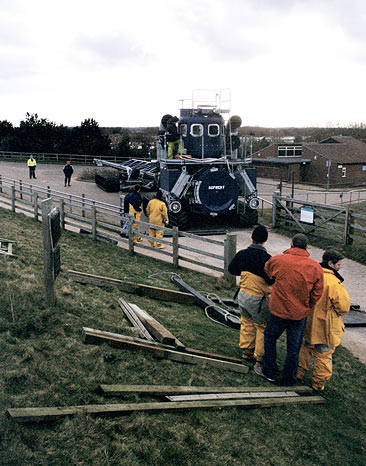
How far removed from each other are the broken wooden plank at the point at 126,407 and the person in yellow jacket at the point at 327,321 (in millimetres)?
608

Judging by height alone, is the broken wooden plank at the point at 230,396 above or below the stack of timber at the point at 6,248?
below

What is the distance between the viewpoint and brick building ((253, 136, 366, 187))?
45.9 m

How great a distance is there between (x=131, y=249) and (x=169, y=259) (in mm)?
1107

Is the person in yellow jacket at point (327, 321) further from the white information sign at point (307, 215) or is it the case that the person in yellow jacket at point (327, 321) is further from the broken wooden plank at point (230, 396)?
the white information sign at point (307, 215)

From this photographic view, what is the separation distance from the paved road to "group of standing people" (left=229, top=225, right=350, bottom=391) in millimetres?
1946

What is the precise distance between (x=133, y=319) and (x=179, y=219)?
1131cm

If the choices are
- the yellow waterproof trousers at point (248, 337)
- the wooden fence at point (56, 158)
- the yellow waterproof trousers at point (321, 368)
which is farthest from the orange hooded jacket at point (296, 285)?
the wooden fence at point (56, 158)

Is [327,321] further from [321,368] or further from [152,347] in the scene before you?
[152,347]

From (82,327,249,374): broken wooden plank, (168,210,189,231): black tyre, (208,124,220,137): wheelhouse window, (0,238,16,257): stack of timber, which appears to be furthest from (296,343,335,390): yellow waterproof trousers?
(208,124,220,137): wheelhouse window

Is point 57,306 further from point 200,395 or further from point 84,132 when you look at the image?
point 84,132

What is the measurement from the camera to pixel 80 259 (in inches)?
419

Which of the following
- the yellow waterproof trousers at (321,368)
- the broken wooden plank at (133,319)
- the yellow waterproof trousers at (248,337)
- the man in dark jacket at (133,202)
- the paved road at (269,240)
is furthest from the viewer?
the man in dark jacket at (133,202)

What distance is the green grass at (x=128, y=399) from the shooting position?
3.86m

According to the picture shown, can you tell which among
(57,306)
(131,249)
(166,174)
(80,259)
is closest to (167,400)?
(57,306)
